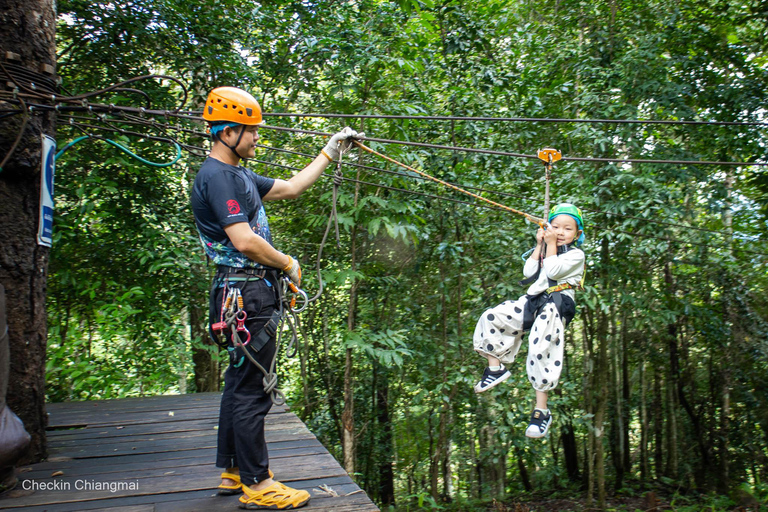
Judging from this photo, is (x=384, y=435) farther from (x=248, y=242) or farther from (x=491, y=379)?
(x=248, y=242)

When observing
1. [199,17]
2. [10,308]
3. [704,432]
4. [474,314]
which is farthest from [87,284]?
[704,432]

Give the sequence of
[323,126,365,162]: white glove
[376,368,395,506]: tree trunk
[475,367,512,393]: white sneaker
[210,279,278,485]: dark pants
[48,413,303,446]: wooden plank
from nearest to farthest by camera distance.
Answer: [210,279,278,485]: dark pants, [323,126,365,162]: white glove, [475,367,512,393]: white sneaker, [48,413,303,446]: wooden plank, [376,368,395,506]: tree trunk

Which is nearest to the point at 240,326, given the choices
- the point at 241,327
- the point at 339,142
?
the point at 241,327

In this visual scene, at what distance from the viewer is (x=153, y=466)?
2.58 metres

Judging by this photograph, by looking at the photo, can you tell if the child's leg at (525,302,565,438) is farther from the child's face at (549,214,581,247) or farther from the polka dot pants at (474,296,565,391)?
the child's face at (549,214,581,247)

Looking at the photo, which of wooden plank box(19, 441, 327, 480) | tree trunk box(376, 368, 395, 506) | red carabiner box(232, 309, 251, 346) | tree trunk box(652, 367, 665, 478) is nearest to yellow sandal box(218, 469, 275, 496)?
wooden plank box(19, 441, 327, 480)

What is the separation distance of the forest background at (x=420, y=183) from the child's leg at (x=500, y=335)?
1.09 meters

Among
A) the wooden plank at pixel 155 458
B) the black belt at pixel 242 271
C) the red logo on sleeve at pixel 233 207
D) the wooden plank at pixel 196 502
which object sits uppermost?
the red logo on sleeve at pixel 233 207

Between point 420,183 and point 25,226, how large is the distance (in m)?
2.96

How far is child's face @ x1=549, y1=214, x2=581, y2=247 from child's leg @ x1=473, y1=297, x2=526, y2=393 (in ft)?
1.24

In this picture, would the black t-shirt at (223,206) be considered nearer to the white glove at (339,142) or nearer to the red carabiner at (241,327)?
the red carabiner at (241,327)

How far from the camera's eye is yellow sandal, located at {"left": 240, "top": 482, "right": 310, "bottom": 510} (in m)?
2.10

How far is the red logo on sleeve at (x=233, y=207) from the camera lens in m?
1.98

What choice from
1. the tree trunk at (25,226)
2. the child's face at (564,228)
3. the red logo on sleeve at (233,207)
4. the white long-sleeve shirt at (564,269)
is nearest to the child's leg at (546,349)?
the white long-sleeve shirt at (564,269)
